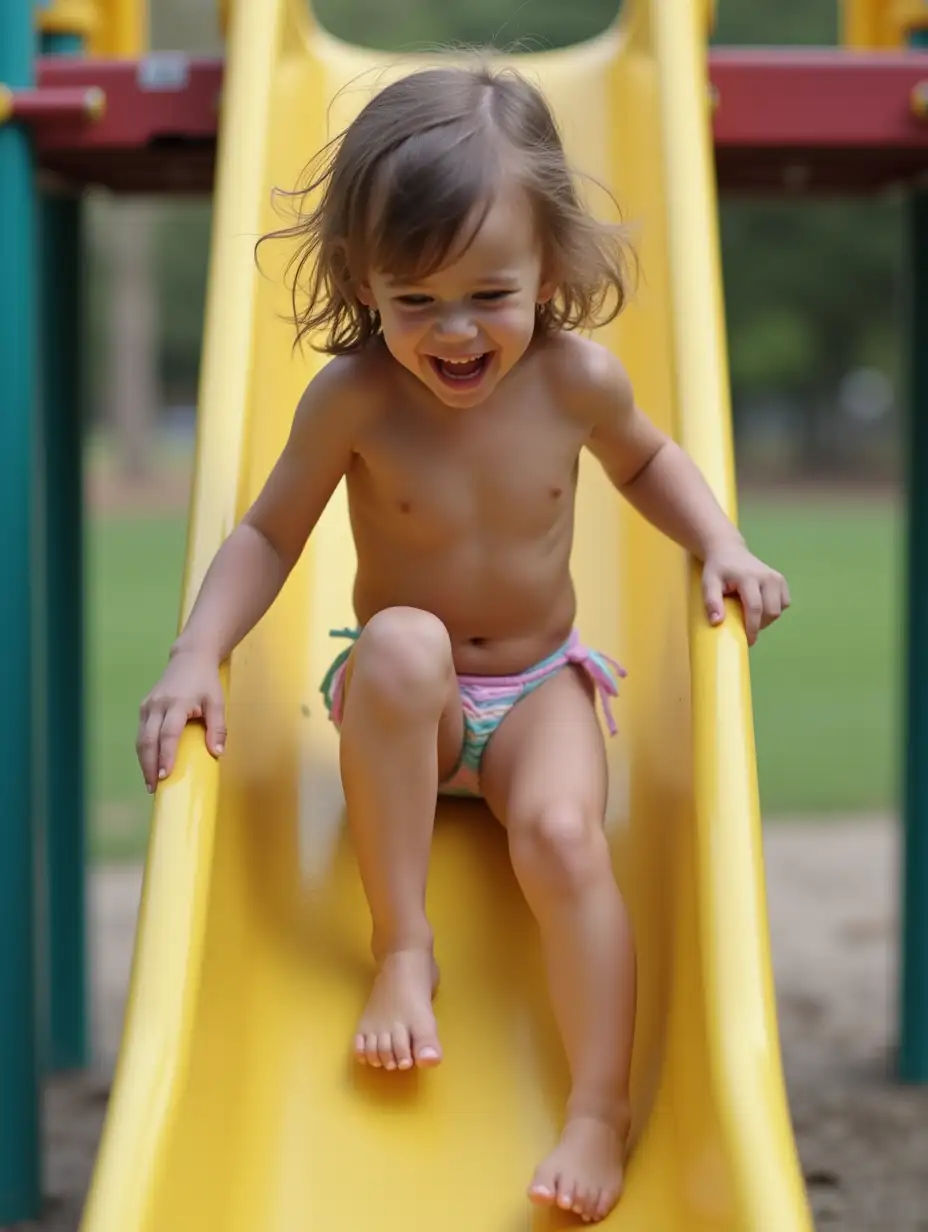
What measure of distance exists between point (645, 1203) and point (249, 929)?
0.55 meters

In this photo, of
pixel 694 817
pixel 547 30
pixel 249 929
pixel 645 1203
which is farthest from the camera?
pixel 547 30

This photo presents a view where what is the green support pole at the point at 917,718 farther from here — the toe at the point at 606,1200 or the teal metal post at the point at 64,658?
the toe at the point at 606,1200

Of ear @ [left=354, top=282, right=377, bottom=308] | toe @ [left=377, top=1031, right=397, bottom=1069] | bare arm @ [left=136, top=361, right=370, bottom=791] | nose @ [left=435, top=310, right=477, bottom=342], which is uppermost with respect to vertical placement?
ear @ [left=354, top=282, right=377, bottom=308]

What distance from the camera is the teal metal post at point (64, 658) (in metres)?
3.27

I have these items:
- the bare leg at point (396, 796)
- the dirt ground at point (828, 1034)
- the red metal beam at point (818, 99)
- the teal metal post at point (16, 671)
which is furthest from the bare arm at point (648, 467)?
the dirt ground at point (828, 1034)

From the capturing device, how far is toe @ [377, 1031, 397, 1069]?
1.79 m

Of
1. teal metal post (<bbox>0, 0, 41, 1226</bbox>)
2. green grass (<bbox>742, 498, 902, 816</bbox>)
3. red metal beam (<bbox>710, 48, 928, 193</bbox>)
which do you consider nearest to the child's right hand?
teal metal post (<bbox>0, 0, 41, 1226</bbox>)

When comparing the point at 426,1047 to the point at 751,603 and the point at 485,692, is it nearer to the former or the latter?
the point at 485,692

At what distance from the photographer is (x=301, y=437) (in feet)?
6.50

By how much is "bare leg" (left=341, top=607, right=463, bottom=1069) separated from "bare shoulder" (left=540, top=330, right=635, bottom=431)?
13.4 inches

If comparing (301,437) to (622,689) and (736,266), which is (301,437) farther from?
(736,266)

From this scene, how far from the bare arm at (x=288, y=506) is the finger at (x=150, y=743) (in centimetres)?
17

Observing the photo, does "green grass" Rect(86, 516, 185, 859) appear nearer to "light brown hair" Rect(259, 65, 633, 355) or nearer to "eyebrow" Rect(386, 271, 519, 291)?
"light brown hair" Rect(259, 65, 633, 355)

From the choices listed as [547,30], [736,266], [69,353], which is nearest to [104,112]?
[69,353]
